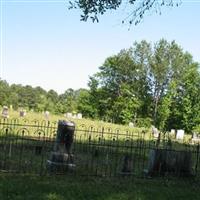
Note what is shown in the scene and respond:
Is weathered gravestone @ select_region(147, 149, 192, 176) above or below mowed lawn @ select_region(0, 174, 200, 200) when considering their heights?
above

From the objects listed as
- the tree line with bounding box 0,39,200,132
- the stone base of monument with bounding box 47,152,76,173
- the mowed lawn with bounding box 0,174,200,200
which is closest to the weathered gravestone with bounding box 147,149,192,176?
the mowed lawn with bounding box 0,174,200,200

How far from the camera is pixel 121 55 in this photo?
66.0 m

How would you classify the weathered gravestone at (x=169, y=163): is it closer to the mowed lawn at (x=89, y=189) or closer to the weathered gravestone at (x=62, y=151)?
the mowed lawn at (x=89, y=189)

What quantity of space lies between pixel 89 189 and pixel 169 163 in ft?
12.4

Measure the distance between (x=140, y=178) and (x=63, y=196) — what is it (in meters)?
3.58

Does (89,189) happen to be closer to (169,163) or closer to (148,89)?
(169,163)

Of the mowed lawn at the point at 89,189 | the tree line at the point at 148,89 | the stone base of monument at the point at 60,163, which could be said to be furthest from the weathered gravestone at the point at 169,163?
the tree line at the point at 148,89

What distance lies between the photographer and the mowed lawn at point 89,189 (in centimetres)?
821

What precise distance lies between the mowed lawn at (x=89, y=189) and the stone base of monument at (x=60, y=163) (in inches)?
39.7

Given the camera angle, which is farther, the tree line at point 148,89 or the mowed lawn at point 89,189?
the tree line at point 148,89

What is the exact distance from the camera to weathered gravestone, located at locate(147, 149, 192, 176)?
39.0ft

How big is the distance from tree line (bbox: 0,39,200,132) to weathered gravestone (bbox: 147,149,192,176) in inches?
1765

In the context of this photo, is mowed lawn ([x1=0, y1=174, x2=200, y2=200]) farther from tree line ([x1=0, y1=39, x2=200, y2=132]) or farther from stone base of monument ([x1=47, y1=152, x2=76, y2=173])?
tree line ([x1=0, y1=39, x2=200, y2=132])

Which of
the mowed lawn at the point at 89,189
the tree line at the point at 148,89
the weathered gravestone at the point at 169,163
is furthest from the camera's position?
the tree line at the point at 148,89
